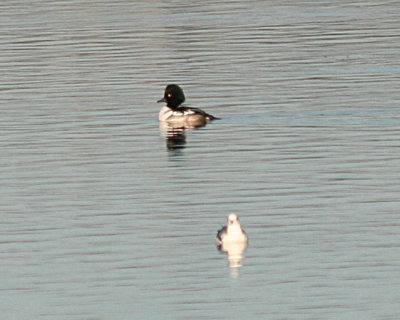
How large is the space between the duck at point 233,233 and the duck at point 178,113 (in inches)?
493

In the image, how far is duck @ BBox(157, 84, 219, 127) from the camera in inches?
1270

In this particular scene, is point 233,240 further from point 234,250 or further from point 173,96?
point 173,96

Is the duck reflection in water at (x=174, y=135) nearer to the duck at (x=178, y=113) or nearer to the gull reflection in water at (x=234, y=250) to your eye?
the duck at (x=178, y=113)

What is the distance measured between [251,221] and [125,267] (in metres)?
3.07

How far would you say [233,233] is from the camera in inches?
762

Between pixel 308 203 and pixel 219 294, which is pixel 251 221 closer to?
pixel 308 203

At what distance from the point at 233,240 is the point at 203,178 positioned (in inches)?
229

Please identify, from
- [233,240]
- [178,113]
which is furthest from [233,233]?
[178,113]

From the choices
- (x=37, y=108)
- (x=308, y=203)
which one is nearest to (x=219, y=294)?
(x=308, y=203)

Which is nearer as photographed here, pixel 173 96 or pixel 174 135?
pixel 174 135

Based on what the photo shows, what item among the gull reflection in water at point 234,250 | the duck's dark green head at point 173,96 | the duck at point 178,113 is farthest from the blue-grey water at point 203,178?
the duck's dark green head at point 173,96

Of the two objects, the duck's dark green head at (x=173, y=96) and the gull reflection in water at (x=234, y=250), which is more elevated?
the duck's dark green head at (x=173, y=96)

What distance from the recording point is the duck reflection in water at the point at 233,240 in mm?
19344

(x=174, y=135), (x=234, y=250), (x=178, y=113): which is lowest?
(x=234, y=250)
